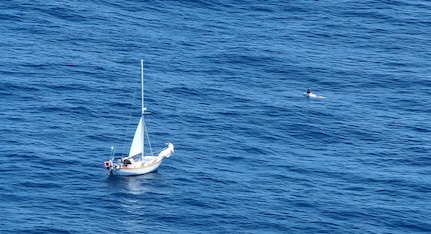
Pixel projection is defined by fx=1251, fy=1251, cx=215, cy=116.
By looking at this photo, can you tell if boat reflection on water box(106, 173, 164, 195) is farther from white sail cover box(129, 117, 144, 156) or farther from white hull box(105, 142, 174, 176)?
white sail cover box(129, 117, 144, 156)

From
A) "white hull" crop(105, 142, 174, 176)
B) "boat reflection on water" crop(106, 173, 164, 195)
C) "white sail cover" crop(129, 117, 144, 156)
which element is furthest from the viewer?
"white sail cover" crop(129, 117, 144, 156)

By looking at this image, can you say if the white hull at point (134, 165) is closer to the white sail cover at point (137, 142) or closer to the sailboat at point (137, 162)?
the sailboat at point (137, 162)

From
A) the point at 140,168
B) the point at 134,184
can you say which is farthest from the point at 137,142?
the point at 134,184

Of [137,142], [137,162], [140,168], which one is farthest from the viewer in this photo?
[137,142]

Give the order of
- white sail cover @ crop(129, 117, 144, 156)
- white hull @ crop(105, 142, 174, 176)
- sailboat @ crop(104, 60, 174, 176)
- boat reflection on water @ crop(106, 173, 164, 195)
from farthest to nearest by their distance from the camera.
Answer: white sail cover @ crop(129, 117, 144, 156) < sailboat @ crop(104, 60, 174, 176) < white hull @ crop(105, 142, 174, 176) < boat reflection on water @ crop(106, 173, 164, 195)

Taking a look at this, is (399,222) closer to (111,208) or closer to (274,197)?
(274,197)

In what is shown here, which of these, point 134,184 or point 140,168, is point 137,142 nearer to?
point 140,168

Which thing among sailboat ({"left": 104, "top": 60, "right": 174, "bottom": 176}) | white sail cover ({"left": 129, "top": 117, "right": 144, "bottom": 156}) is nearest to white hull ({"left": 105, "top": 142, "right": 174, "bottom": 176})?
sailboat ({"left": 104, "top": 60, "right": 174, "bottom": 176})

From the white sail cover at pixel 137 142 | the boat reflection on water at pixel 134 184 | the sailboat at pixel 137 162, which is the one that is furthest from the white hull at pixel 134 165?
the white sail cover at pixel 137 142
